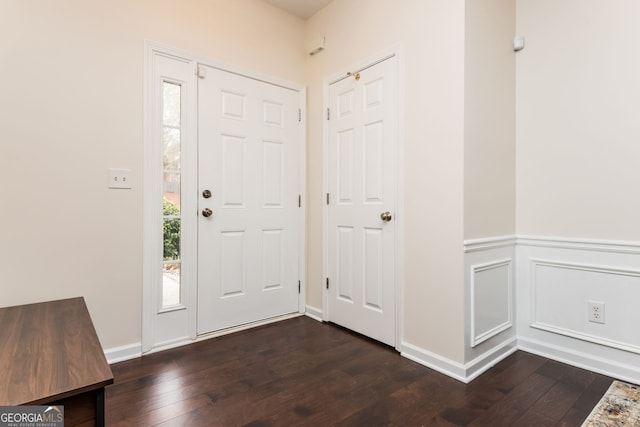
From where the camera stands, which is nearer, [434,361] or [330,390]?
[330,390]

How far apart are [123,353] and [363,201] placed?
197 centimetres

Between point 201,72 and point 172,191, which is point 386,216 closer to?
point 172,191

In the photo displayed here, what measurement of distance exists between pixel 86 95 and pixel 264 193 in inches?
54.7

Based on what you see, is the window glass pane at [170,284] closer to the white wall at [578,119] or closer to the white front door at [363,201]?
the white front door at [363,201]

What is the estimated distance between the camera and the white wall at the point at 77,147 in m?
1.89

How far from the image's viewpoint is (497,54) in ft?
7.40

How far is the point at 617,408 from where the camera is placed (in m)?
1.66

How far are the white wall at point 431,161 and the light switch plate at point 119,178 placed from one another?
187 cm

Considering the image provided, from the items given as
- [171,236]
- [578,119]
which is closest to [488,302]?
[578,119]

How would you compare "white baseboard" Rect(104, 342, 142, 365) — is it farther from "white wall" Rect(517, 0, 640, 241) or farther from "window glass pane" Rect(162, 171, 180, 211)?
"white wall" Rect(517, 0, 640, 241)

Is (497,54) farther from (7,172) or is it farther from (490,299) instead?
(7,172)

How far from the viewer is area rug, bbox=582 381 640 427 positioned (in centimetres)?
155

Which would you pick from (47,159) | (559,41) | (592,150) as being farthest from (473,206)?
(47,159)

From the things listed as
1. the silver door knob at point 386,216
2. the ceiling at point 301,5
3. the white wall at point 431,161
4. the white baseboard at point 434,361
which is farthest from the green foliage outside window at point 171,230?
the ceiling at point 301,5
